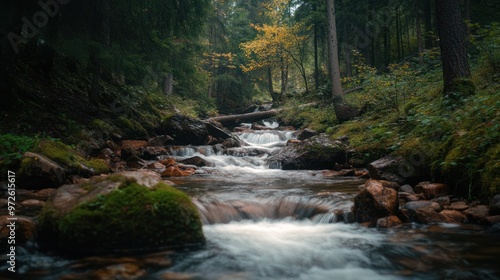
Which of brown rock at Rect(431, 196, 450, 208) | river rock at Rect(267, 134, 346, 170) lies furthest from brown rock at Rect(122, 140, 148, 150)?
brown rock at Rect(431, 196, 450, 208)

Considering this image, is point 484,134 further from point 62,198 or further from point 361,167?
point 62,198

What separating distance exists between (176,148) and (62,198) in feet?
31.5

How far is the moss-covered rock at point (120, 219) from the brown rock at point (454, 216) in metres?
3.38

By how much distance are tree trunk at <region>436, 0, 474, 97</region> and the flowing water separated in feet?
14.8

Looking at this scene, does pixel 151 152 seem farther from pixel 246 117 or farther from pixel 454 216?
pixel 246 117

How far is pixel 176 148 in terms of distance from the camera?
43.9ft

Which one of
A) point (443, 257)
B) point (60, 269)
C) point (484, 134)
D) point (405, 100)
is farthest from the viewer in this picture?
point (405, 100)

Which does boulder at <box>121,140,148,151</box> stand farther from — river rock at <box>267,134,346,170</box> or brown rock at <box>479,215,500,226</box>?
brown rock at <box>479,215,500,226</box>

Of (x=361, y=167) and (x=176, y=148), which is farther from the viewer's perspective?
(x=176, y=148)

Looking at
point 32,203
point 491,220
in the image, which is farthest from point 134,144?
point 491,220

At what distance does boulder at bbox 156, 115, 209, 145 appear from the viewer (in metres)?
14.8

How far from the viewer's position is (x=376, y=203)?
4746mm

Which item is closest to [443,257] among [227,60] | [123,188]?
[123,188]

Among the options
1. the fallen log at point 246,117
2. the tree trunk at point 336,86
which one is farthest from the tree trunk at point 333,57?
the fallen log at point 246,117
